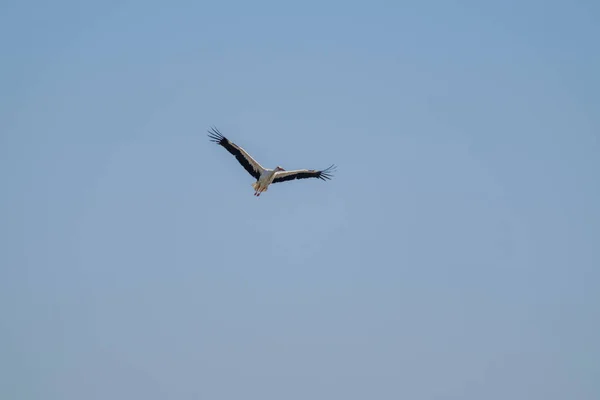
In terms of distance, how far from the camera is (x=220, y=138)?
6756 centimetres

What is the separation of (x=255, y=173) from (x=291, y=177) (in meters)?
2.48

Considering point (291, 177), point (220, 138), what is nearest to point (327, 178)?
point (291, 177)

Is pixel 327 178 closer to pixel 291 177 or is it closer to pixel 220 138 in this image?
pixel 291 177

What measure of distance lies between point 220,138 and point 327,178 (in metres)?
6.48

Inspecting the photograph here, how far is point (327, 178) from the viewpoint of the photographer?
69938 millimetres

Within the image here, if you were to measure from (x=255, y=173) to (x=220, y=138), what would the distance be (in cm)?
279

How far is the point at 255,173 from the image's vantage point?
6869 cm

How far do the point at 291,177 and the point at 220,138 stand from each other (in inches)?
197

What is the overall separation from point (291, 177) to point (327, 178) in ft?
6.51
